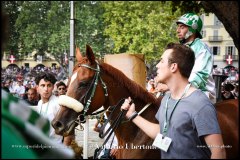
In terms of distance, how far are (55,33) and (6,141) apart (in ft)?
190

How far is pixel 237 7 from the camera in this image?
4457mm

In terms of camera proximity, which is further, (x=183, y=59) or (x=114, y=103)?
(x=114, y=103)

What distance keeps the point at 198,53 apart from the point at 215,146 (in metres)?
2.08

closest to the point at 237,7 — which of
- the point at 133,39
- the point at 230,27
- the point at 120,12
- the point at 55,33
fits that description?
the point at 230,27

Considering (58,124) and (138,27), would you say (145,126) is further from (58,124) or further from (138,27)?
(138,27)

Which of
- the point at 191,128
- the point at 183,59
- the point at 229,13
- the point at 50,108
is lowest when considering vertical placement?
the point at 50,108

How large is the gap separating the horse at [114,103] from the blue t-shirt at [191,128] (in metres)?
1.24

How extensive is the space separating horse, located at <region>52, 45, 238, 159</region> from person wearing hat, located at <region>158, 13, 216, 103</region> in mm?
350

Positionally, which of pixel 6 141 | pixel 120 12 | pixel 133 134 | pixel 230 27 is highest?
pixel 120 12

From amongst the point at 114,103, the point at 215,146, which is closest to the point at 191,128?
the point at 215,146

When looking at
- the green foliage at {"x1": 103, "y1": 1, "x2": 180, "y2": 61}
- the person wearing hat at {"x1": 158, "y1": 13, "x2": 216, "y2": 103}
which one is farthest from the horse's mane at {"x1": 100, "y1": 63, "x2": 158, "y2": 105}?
the green foliage at {"x1": 103, "y1": 1, "x2": 180, "y2": 61}

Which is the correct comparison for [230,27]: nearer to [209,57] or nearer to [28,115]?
[209,57]

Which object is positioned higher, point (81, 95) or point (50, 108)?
point (81, 95)

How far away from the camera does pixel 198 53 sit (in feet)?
15.7
